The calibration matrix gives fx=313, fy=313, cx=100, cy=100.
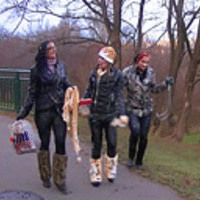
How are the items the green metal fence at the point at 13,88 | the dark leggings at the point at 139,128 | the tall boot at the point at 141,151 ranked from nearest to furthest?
1. the dark leggings at the point at 139,128
2. the tall boot at the point at 141,151
3. the green metal fence at the point at 13,88

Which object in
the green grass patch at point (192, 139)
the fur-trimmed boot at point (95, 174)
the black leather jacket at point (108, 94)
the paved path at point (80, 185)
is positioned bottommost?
the green grass patch at point (192, 139)

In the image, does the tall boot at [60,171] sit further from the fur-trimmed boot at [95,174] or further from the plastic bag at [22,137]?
the fur-trimmed boot at [95,174]

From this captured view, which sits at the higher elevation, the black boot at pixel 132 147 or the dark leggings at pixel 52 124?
the dark leggings at pixel 52 124

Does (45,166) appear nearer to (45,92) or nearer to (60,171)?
(60,171)

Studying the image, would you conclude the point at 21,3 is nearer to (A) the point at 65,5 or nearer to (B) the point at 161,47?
(A) the point at 65,5

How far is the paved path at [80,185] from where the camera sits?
379 centimetres

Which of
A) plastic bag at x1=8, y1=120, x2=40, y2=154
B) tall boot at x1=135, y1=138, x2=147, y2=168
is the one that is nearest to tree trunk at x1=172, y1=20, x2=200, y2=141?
tall boot at x1=135, y1=138, x2=147, y2=168

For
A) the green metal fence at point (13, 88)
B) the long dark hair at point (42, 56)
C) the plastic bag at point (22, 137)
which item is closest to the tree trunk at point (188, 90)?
the green metal fence at point (13, 88)

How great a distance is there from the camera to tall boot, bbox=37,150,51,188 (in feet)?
12.6

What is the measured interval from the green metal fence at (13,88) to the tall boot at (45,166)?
507 centimetres

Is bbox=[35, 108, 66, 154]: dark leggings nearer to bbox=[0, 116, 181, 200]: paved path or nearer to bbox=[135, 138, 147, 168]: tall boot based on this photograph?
bbox=[0, 116, 181, 200]: paved path

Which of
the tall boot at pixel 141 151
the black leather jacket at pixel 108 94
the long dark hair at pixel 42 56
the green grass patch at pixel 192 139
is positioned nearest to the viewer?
the long dark hair at pixel 42 56

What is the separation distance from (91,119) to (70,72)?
49.7 ft

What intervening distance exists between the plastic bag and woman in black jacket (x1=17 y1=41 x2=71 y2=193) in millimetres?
96
